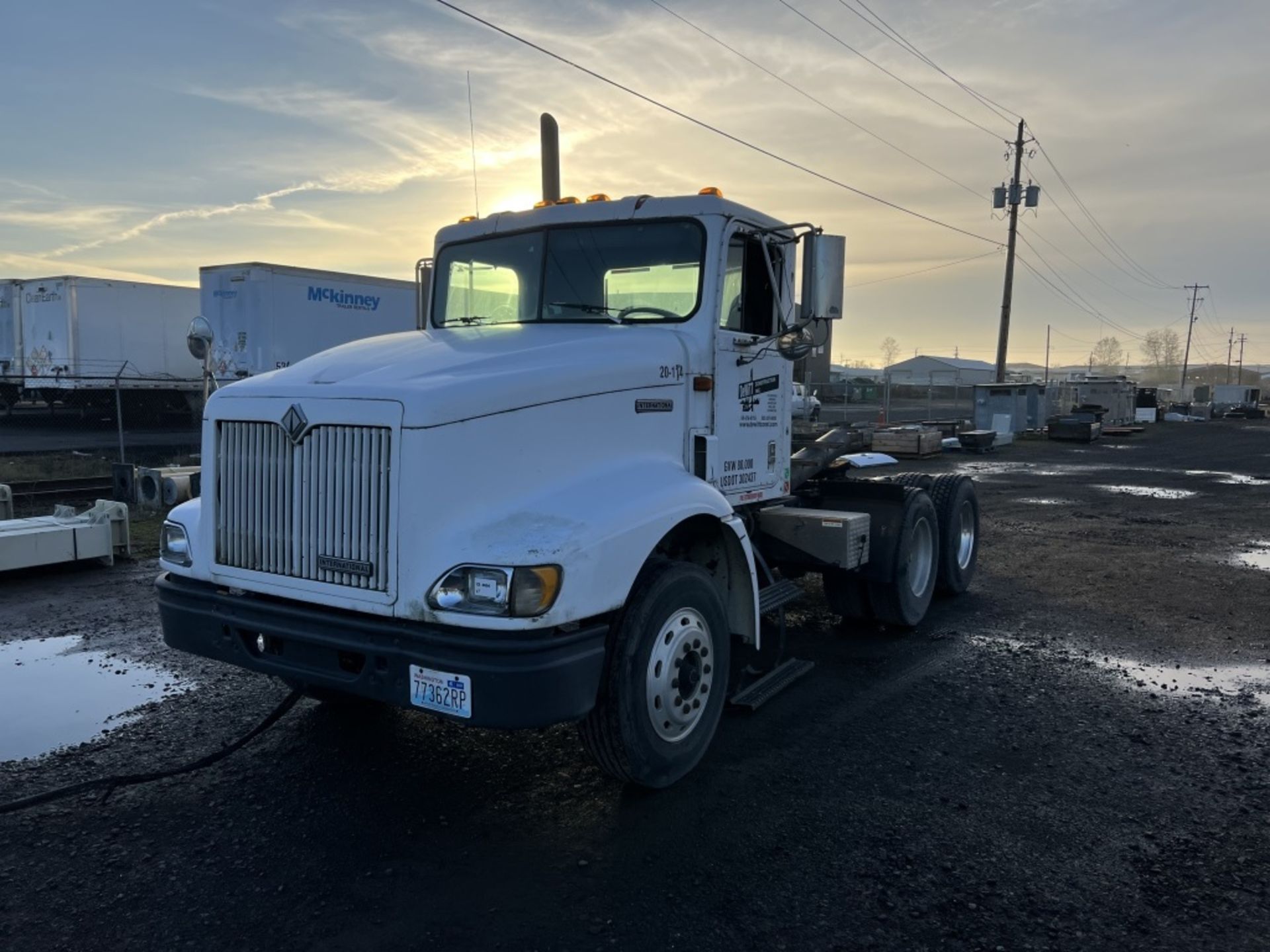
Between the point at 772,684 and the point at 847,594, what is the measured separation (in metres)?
1.71

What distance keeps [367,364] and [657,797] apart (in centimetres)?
233

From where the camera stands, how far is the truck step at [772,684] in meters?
5.09

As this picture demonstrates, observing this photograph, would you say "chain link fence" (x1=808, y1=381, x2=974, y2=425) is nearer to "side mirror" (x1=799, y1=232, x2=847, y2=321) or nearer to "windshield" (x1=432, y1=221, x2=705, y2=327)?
"side mirror" (x1=799, y1=232, x2=847, y2=321)

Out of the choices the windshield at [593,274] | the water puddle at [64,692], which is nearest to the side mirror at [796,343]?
the windshield at [593,274]

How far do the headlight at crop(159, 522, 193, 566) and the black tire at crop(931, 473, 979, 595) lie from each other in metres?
5.61

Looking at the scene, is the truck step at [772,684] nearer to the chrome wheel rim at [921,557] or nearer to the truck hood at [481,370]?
the chrome wheel rim at [921,557]

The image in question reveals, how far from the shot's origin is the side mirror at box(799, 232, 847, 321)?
196 inches

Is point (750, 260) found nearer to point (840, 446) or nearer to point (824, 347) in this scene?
point (824, 347)

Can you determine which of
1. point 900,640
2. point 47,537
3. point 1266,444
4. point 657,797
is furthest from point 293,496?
point 1266,444

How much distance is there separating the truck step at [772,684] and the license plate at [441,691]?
2.10 metres

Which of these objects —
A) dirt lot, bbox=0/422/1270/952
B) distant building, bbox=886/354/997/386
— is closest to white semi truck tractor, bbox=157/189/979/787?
dirt lot, bbox=0/422/1270/952

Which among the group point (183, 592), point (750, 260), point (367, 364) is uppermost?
point (750, 260)

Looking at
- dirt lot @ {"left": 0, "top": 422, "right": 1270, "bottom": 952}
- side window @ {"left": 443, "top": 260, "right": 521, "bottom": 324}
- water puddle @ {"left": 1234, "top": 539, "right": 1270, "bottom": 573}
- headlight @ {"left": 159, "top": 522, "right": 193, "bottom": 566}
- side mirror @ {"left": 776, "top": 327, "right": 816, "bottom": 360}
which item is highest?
side window @ {"left": 443, "top": 260, "right": 521, "bottom": 324}

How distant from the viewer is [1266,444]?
2948 cm
